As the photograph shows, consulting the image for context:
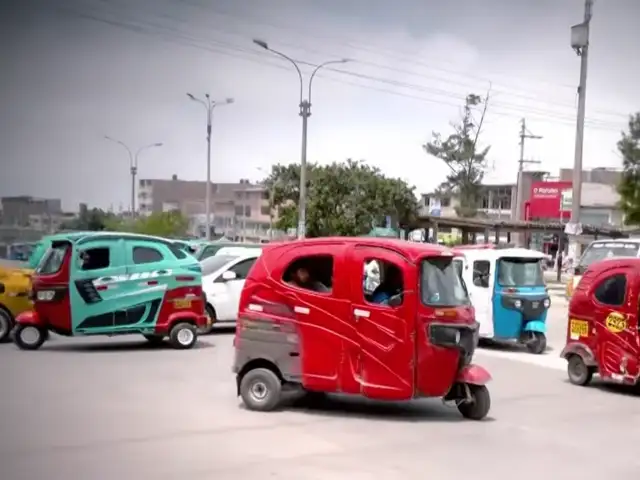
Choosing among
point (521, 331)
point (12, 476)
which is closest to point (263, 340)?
point (12, 476)

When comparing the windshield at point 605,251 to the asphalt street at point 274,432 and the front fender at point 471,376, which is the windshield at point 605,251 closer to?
the asphalt street at point 274,432

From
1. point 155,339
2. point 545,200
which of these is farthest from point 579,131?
point 545,200

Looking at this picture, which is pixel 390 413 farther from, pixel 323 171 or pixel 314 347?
pixel 323 171

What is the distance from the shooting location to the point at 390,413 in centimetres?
979

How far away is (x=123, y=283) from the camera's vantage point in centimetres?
1427

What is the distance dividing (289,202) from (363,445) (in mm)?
41570

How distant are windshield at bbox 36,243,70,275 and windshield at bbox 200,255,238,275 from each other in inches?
176

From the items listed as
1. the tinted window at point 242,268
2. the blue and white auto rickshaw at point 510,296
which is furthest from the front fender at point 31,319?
the blue and white auto rickshaw at point 510,296

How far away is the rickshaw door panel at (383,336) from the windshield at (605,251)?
48.0ft

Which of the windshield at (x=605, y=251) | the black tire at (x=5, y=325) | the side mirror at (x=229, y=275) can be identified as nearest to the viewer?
the black tire at (x=5, y=325)

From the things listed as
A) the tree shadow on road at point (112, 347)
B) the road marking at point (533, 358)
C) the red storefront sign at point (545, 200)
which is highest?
the red storefront sign at point (545, 200)

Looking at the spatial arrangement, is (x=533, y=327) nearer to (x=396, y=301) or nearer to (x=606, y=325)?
(x=606, y=325)

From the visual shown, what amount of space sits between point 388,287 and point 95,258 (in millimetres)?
6750

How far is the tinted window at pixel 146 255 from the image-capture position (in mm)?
14500
